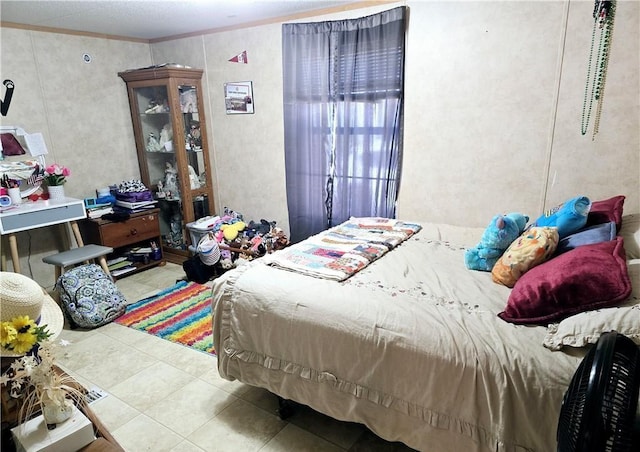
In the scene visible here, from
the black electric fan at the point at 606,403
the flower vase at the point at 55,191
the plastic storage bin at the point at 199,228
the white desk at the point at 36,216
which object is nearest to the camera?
the black electric fan at the point at 606,403

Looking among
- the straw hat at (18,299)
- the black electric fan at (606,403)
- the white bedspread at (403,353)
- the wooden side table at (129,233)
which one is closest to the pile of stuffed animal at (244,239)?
the wooden side table at (129,233)

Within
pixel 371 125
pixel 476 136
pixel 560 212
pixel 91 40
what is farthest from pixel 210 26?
pixel 560 212

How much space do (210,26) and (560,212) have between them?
133 inches

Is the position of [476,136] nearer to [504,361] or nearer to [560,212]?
[560,212]

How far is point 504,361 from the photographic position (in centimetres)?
128

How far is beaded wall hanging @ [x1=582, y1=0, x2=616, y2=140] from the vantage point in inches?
85.5

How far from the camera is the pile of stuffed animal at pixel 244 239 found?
11.4ft

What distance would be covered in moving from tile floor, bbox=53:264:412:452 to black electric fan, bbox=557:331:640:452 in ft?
3.49

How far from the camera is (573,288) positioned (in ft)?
4.50

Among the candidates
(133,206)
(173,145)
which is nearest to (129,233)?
(133,206)

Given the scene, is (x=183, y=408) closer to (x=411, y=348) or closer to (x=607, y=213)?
(x=411, y=348)

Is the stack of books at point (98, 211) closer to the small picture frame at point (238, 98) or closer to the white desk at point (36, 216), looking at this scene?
the white desk at point (36, 216)

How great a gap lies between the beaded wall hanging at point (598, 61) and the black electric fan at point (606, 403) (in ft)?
6.43

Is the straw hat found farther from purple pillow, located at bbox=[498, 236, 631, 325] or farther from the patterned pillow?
the patterned pillow
